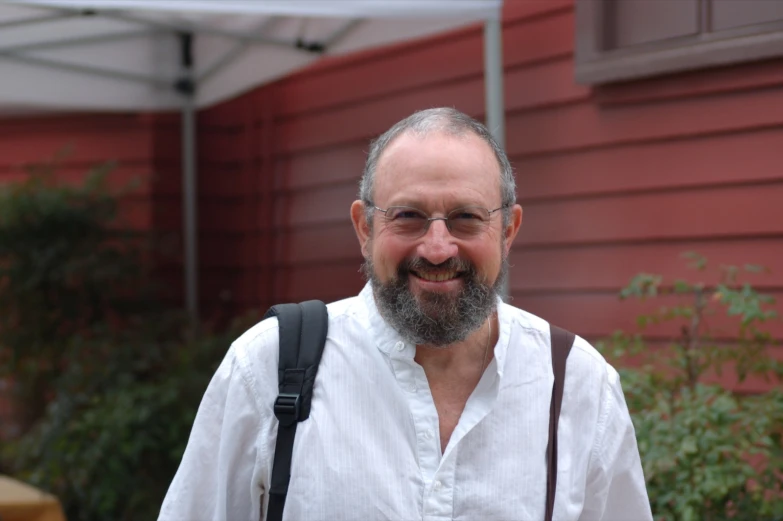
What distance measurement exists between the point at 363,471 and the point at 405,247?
41 centimetres

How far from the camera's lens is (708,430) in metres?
3.19

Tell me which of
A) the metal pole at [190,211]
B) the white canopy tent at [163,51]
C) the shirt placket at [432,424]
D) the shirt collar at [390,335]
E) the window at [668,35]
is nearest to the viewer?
the shirt placket at [432,424]

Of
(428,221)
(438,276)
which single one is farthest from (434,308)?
(428,221)

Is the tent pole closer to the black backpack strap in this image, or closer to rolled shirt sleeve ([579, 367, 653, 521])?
rolled shirt sleeve ([579, 367, 653, 521])

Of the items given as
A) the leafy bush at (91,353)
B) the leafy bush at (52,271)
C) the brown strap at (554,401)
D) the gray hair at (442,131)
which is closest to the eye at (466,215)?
the gray hair at (442,131)

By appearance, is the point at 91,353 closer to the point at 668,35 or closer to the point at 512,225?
the point at 668,35

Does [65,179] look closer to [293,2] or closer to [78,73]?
[78,73]

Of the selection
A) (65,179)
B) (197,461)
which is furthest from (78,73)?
(197,461)

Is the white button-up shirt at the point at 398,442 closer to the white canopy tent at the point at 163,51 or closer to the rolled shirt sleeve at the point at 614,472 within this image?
the rolled shirt sleeve at the point at 614,472

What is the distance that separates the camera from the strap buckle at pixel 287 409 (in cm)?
199

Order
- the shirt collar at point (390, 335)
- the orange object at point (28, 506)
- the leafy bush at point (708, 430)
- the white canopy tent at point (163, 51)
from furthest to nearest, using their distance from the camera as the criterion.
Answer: the white canopy tent at point (163, 51) < the orange object at point (28, 506) < the leafy bush at point (708, 430) < the shirt collar at point (390, 335)

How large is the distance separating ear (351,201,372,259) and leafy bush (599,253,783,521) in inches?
54.9

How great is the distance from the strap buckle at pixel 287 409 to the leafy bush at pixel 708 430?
58.6 inches

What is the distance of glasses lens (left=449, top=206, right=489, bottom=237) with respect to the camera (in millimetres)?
2012
